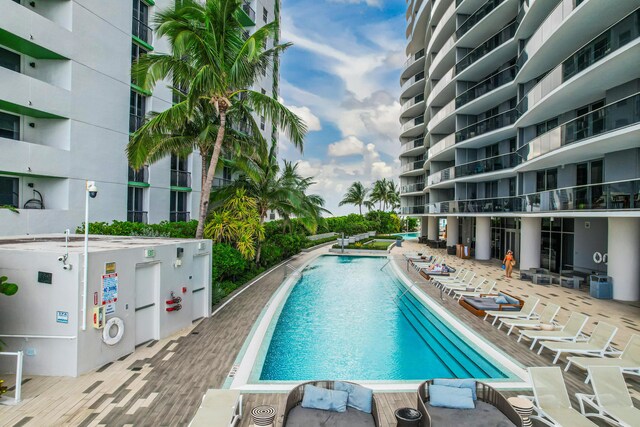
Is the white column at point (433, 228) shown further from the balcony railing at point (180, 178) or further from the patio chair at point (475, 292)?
the balcony railing at point (180, 178)

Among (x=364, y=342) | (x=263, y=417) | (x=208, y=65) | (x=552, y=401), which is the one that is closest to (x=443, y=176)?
(x=364, y=342)

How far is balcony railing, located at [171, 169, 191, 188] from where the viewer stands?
898 inches

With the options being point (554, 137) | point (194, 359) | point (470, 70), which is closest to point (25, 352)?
point (194, 359)

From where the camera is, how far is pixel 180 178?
2334 cm

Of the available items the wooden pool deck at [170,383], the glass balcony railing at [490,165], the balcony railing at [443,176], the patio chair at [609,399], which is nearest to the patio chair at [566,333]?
the wooden pool deck at [170,383]

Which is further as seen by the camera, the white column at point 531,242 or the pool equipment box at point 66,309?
the white column at point 531,242

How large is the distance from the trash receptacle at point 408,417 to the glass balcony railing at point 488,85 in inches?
872

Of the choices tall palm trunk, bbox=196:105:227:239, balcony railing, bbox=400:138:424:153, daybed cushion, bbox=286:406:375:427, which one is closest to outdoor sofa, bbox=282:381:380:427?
daybed cushion, bbox=286:406:375:427

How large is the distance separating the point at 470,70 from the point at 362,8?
2169cm

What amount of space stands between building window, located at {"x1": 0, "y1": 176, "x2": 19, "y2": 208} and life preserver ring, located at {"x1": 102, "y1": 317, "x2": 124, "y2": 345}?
10.6 meters

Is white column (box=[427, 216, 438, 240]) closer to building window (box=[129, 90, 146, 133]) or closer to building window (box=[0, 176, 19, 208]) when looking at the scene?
building window (box=[129, 90, 146, 133])

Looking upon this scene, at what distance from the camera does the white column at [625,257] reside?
13.8m

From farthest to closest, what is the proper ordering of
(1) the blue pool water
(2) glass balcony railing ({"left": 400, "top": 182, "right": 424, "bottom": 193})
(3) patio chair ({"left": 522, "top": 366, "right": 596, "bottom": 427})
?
(2) glass balcony railing ({"left": 400, "top": 182, "right": 424, "bottom": 193})
(1) the blue pool water
(3) patio chair ({"left": 522, "top": 366, "right": 596, "bottom": 427})

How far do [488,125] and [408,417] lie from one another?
23.6 metres
